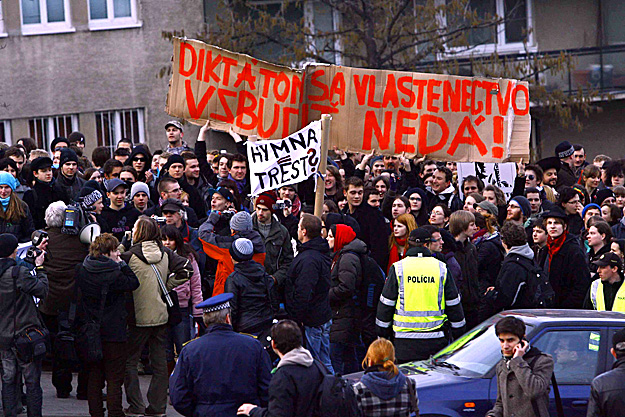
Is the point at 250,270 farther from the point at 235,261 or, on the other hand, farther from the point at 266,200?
the point at 266,200

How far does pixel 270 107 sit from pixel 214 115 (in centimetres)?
66

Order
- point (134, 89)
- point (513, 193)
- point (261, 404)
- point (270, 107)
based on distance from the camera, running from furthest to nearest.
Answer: point (134, 89)
point (513, 193)
point (270, 107)
point (261, 404)

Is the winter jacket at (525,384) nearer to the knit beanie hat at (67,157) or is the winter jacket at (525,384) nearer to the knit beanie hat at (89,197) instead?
the knit beanie hat at (89,197)

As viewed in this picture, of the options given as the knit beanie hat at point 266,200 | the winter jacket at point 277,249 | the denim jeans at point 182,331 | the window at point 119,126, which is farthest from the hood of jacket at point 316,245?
the window at point 119,126

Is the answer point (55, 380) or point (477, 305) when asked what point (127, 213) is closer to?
point (55, 380)

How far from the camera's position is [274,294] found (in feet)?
31.2

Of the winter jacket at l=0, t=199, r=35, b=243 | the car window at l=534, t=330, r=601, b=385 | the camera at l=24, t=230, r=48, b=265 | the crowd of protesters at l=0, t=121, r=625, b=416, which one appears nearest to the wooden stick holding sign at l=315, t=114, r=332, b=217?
the crowd of protesters at l=0, t=121, r=625, b=416

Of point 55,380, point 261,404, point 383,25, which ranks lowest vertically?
point 55,380

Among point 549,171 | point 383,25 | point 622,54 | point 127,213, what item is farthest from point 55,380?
point 622,54

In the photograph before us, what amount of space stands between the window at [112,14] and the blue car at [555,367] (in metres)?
18.1

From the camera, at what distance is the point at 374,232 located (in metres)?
11.2

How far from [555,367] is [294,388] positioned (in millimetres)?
2634

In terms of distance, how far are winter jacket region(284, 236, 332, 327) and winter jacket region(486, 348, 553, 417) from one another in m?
3.01

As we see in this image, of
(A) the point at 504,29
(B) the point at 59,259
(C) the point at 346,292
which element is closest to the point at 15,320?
(B) the point at 59,259
